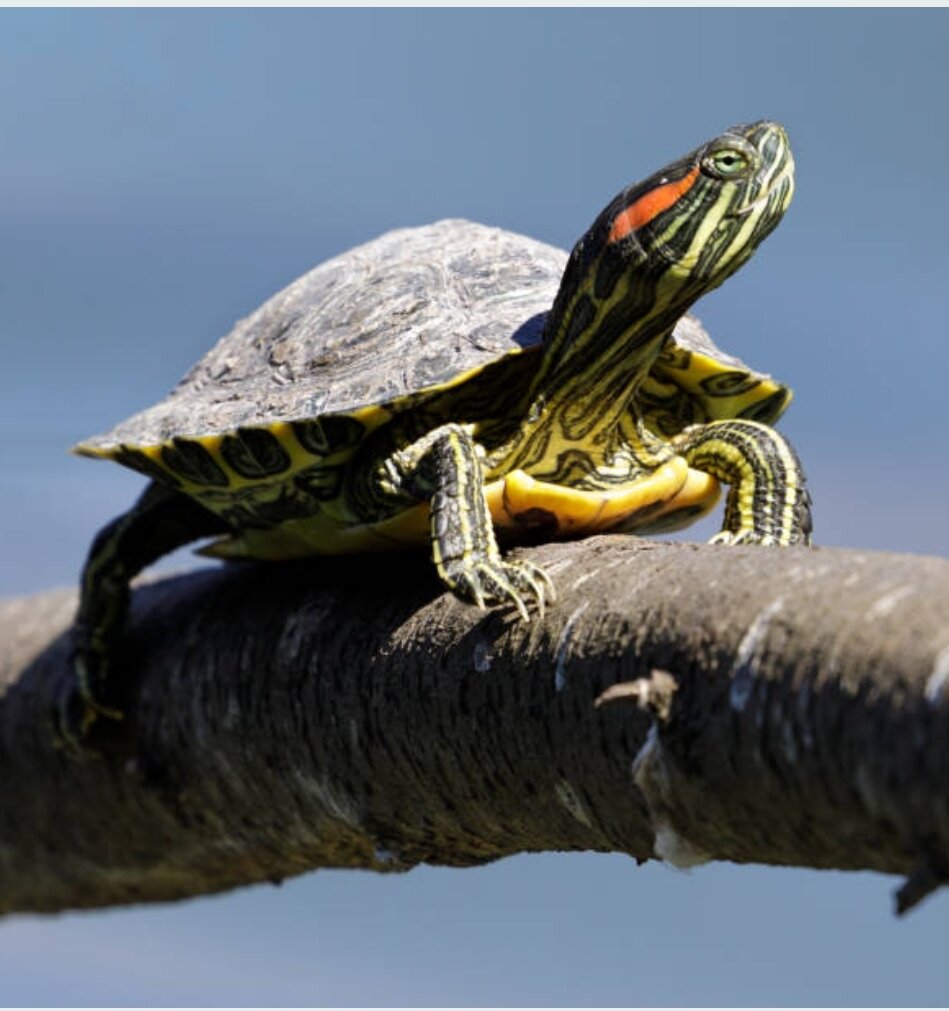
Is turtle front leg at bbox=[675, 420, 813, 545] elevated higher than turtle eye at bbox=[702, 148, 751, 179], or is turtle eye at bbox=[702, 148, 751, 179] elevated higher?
turtle eye at bbox=[702, 148, 751, 179]

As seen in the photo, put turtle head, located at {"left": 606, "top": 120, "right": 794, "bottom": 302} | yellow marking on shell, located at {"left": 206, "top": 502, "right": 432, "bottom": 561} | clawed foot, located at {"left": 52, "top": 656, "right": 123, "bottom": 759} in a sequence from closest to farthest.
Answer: turtle head, located at {"left": 606, "top": 120, "right": 794, "bottom": 302} → yellow marking on shell, located at {"left": 206, "top": 502, "right": 432, "bottom": 561} → clawed foot, located at {"left": 52, "top": 656, "right": 123, "bottom": 759}

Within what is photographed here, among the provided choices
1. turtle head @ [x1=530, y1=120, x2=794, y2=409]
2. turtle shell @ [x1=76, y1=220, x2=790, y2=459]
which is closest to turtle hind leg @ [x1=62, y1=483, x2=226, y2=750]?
turtle shell @ [x1=76, y1=220, x2=790, y2=459]

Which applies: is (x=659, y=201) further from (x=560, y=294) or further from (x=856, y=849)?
(x=856, y=849)

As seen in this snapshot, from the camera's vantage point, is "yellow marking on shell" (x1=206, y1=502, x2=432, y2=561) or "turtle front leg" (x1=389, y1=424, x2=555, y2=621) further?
"yellow marking on shell" (x1=206, y1=502, x2=432, y2=561)

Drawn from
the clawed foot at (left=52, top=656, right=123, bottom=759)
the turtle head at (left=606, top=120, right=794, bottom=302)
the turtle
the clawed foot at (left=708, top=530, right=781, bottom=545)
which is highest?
the turtle head at (left=606, top=120, right=794, bottom=302)

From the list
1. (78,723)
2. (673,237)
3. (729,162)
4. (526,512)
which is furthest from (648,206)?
(78,723)

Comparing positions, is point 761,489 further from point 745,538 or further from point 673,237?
point 673,237

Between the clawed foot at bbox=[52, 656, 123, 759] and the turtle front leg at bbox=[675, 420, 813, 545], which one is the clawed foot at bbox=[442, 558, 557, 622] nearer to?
the turtle front leg at bbox=[675, 420, 813, 545]

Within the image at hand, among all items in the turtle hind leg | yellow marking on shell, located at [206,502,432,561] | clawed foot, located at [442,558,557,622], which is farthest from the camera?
the turtle hind leg
